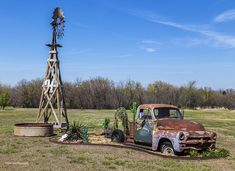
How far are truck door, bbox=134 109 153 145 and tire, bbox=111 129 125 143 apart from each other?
3.69 feet

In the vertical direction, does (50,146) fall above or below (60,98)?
below

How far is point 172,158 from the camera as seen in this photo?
12117 millimetres

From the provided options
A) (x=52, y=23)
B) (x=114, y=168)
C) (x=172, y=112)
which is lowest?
(x=114, y=168)

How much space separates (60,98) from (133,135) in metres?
7.48

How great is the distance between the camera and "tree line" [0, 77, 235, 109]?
9400 cm

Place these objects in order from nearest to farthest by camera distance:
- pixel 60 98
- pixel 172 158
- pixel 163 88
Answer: pixel 172 158 → pixel 60 98 → pixel 163 88

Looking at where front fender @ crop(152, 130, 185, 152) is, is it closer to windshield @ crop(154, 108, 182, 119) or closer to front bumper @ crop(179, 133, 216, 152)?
front bumper @ crop(179, 133, 216, 152)

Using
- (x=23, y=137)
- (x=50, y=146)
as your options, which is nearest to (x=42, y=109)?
(x=23, y=137)

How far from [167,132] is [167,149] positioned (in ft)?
1.95

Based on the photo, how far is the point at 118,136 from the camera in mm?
16141

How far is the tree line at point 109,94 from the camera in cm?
9400

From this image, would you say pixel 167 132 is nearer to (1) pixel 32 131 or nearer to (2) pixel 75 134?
(2) pixel 75 134

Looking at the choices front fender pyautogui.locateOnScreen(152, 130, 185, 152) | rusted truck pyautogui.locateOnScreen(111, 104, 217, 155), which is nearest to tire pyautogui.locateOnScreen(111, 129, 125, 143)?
rusted truck pyautogui.locateOnScreen(111, 104, 217, 155)

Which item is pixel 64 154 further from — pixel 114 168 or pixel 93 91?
pixel 93 91
